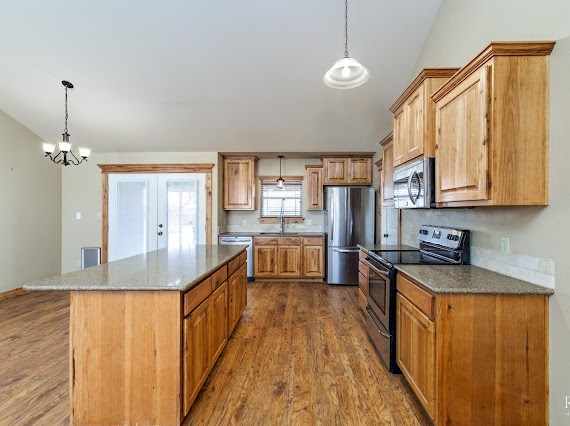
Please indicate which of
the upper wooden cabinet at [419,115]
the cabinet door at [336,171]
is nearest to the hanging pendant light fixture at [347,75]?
the upper wooden cabinet at [419,115]

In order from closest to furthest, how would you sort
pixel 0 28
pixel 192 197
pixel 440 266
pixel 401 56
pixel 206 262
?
pixel 440 266 < pixel 206 262 < pixel 0 28 < pixel 401 56 < pixel 192 197

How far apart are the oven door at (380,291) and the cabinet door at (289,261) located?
2404 millimetres

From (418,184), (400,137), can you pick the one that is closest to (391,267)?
(418,184)

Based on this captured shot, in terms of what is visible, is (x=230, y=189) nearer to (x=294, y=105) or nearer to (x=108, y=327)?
(x=294, y=105)

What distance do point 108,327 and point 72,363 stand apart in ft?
0.96

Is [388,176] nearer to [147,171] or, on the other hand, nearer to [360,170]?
[360,170]

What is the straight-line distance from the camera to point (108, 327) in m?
1.65

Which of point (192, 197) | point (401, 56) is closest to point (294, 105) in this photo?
point (401, 56)

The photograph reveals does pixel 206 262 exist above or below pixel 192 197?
below

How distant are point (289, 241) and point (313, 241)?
442mm

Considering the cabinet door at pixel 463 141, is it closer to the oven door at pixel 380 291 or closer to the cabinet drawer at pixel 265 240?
the oven door at pixel 380 291

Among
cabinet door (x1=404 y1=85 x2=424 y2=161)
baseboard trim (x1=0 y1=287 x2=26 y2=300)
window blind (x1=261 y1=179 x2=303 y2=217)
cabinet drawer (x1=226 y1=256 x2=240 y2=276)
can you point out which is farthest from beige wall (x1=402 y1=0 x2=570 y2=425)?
baseboard trim (x1=0 y1=287 x2=26 y2=300)

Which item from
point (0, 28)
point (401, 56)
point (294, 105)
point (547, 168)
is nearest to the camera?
point (547, 168)

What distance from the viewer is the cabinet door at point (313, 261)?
17.1ft
